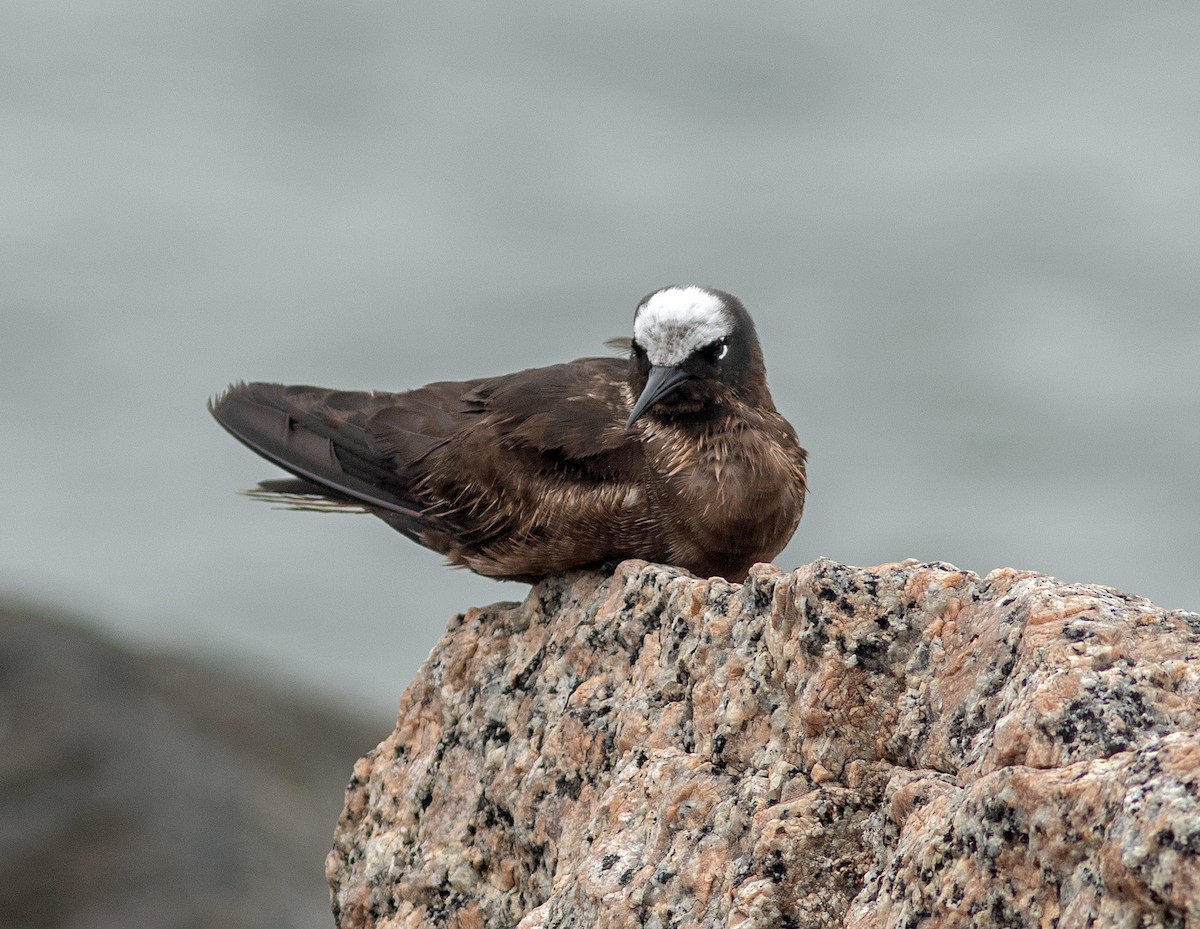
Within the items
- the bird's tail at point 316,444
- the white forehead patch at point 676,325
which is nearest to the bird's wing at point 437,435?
the bird's tail at point 316,444

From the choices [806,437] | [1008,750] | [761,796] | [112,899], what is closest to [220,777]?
[112,899]

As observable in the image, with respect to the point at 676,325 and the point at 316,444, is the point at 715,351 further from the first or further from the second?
the point at 316,444

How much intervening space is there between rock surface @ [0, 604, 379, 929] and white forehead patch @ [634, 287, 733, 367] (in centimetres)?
501

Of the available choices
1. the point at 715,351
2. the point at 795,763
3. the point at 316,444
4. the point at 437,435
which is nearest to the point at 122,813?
the point at 316,444

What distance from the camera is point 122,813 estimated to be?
394 inches

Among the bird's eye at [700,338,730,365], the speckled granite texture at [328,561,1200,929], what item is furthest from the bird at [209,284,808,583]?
the speckled granite texture at [328,561,1200,929]

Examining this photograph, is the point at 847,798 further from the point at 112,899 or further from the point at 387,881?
the point at 112,899

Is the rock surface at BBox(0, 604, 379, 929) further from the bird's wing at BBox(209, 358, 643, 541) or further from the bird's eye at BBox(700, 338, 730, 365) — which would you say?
the bird's eye at BBox(700, 338, 730, 365)

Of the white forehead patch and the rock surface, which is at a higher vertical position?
the white forehead patch

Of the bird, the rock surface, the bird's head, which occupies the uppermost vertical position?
the bird's head

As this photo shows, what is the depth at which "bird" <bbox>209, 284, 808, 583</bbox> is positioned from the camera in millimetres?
6848

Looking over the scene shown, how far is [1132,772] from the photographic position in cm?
311

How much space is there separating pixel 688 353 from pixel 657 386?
0.90 ft

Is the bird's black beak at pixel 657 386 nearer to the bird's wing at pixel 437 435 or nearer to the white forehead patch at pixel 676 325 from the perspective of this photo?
the white forehead patch at pixel 676 325
